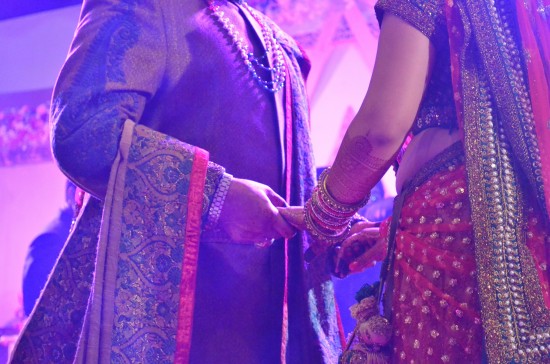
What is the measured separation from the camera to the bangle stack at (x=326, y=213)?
1.29 meters

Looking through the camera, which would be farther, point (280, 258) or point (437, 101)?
point (280, 258)

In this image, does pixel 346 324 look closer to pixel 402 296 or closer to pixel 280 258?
pixel 280 258

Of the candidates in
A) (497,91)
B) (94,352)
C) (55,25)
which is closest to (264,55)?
(497,91)

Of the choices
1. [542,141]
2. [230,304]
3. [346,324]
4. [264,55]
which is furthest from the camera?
[346,324]

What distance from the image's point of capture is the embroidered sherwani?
140cm

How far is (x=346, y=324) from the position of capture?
2764 millimetres

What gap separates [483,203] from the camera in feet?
3.56

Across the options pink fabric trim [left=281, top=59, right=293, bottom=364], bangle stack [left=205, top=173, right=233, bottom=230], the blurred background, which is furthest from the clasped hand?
the blurred background

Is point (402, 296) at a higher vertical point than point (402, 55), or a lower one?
lower

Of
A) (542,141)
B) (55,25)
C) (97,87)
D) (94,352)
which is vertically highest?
(55,25)

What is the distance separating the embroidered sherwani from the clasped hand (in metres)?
0.07

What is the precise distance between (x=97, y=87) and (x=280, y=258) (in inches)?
23.7

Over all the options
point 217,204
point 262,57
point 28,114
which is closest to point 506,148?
point 217,204

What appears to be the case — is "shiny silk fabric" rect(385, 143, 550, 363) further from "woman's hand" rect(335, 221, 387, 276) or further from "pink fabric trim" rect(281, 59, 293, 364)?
"pink fabric trim" rect(281, 59, 293, 364)
